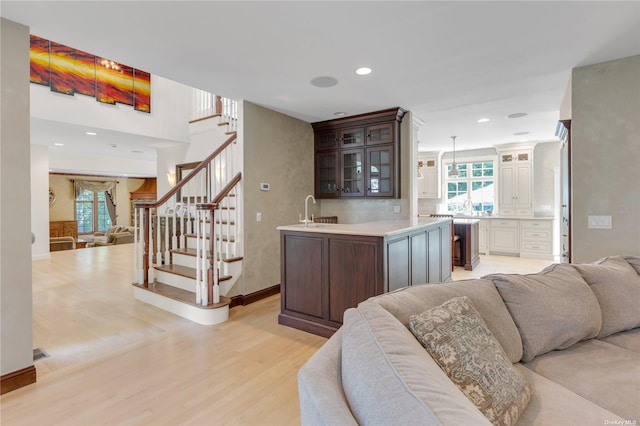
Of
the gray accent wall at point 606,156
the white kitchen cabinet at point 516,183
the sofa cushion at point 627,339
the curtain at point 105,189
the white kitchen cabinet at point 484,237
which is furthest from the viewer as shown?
the curtain at point 105,189

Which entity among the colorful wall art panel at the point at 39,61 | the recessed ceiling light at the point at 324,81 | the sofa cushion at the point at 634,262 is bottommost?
the sofa cushion at the point at 634,262

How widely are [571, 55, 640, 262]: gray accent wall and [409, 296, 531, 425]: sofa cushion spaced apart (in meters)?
2.43

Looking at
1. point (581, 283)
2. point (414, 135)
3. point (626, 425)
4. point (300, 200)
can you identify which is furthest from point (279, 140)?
point (626, 425)

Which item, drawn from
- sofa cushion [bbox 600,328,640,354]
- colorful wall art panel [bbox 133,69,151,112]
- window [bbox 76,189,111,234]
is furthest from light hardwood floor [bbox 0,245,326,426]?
window [bbox 76,189,111,234]

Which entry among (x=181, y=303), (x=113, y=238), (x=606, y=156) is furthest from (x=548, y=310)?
(x=113, y=238)

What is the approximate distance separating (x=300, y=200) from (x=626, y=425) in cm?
411

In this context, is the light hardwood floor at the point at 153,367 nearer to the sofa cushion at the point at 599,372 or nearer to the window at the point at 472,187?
the sofa cushion at the point at 599,372

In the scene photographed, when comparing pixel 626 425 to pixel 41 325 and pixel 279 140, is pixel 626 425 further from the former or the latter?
pixel 41 325

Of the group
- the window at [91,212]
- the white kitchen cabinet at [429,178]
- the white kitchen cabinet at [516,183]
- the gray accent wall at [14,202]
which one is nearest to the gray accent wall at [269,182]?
the gray accent wall at [14,202]

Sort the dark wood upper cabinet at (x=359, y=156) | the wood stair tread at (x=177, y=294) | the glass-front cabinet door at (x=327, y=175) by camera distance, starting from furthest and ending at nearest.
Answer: the glass-front cabinet door at (x=327, y=175) → the dark wood upper cabinet at (x=359, y=156) → the wood stair tread at (x=177, y=294)

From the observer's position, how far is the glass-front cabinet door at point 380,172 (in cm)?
448

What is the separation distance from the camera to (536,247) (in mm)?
6824

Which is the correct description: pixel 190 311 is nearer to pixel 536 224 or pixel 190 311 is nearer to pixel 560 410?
pixel 560 410

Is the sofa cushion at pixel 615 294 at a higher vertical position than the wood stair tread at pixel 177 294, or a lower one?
higher
